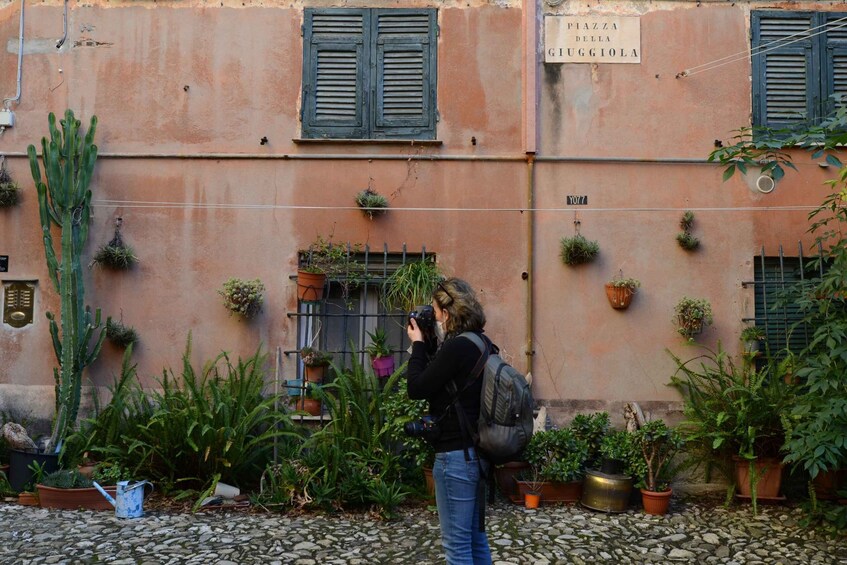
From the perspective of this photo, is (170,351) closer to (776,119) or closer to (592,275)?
(592,275)

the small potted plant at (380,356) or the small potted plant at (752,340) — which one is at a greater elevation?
the small potted plant at (752,340)

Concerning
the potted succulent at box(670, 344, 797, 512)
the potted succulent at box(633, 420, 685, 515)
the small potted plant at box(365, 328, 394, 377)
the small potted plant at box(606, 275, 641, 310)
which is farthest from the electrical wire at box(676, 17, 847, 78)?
the small potted plant at box(365, 328, 394, 377)

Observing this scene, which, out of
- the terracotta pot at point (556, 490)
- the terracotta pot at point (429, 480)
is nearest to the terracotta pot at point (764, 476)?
the terracotta pot at point (556, 490)

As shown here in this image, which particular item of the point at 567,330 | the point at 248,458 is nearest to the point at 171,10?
the point at 248,458

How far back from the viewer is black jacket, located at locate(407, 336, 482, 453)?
3.43m

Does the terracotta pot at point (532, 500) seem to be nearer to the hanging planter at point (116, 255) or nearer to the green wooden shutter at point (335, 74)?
the green wooden shutter at point (335, 74)

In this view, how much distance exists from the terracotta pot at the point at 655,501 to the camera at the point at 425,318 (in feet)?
10.7

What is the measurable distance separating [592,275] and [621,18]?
2415mm

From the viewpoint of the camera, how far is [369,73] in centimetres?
738

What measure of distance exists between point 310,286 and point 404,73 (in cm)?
219

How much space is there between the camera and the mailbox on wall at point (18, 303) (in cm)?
714

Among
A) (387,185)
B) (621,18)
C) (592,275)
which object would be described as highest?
(621,18)

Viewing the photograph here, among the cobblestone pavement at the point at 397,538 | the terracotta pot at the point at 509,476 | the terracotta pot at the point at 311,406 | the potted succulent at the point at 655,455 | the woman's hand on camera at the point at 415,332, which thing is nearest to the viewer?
the woman's hand on camera at the point at 415,332

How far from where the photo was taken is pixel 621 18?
7332mm
